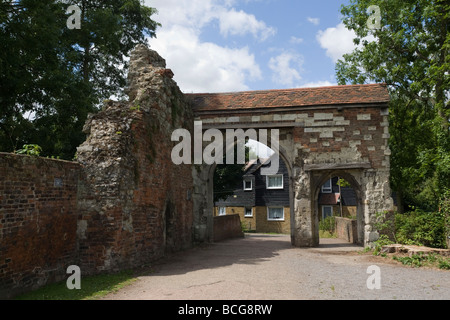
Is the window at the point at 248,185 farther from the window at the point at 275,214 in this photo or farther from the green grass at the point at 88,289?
the green grass at the point at 88,289

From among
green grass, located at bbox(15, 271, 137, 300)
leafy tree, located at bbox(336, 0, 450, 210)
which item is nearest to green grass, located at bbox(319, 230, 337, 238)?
leafy tree, located at bbox(336, 0, 450, 210)

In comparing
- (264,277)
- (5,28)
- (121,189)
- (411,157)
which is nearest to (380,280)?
(264,277)

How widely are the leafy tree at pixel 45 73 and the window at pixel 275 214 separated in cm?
2043

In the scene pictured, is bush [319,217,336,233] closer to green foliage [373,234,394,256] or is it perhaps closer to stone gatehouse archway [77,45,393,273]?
stone gatehouse archway [77,45,393,273]

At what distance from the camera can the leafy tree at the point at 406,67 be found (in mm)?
15655

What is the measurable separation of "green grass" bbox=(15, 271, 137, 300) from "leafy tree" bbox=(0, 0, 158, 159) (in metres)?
5.64

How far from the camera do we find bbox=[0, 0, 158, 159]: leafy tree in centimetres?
1272

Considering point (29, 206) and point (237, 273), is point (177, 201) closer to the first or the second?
point (237, 273)

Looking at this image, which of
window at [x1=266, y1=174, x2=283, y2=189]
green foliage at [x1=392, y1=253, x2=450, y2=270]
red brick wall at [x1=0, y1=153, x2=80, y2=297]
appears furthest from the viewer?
window at [x1=266, y1=174, x2=283, y2=189]

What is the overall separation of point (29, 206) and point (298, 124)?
33.1 feet

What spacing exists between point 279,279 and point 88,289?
389 centimetres

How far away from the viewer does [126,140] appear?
28.9ft

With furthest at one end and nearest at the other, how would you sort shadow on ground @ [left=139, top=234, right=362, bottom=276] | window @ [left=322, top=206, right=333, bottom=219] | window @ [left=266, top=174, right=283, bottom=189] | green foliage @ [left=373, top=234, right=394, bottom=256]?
window @ [left=266, top=174, right=283, bottom=189], window @ [left=322, top=206, right=333, bottom=219], green foliage @ [left=373, top=234, right=394, bottom=256], shadow on ground @ [left=139, top=234, right=362, bottom=276]

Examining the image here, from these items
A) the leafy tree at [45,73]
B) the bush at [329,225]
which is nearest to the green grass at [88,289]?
the leafy tree at [45,73]
